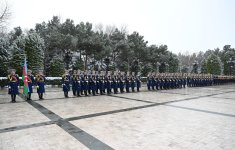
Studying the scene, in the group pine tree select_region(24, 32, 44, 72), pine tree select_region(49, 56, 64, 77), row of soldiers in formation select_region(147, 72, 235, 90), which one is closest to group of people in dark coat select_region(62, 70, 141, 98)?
row of soldiers in formation select_region(147, 72, 235, 90)

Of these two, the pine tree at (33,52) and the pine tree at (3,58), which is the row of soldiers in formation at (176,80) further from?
the pine tree at (3,58)

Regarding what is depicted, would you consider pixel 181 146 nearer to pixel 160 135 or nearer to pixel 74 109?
pixel 160 135

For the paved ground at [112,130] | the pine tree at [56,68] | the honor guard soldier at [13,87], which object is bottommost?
the paved ground at [112,130]

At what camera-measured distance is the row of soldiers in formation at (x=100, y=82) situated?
11352mm

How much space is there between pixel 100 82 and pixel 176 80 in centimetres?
1040

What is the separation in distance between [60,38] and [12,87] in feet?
46.4

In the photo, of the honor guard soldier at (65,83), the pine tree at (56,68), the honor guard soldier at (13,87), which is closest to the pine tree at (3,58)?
the pine tree at (56,68)

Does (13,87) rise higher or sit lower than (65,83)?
lower

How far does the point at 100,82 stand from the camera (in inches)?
568

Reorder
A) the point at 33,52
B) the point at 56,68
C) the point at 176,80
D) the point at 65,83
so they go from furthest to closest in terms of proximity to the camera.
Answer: the point at 56,68, the point at 176,80, the point at 33,52, the point at 65,83

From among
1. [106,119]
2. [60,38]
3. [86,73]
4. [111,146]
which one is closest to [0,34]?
[60,38]

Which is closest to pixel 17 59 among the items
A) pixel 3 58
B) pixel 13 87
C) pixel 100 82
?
pixel 3 58

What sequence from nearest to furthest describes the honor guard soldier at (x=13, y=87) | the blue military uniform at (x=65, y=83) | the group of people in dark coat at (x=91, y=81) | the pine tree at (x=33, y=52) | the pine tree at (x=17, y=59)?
the honor guard soldier at (x=13, y=87) → the blue military uniform at (x=65, y=83) → the group of people in dark coat at (x=91, y=81) → the pine tree at (x=17, y=59) → the pine tree at (x=33, y=52)

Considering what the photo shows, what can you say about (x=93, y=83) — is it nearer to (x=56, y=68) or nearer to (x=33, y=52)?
(x=33, y=52)
